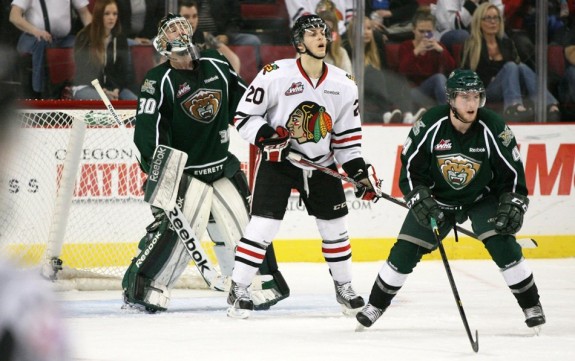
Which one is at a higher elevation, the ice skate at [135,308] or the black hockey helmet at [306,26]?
the black hockey helmet at [306,26]

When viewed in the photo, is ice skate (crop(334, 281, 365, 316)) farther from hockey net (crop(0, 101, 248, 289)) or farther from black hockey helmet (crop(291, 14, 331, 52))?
hockey net (crop(0, 101, 248, 289))

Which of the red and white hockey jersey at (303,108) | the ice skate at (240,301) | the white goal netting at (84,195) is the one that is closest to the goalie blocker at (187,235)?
the ice skate at (240,301)

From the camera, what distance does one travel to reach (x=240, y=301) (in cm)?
430

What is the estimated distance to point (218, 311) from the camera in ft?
15.2

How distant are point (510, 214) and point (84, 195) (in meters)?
2.80

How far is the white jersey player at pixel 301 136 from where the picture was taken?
165 inches

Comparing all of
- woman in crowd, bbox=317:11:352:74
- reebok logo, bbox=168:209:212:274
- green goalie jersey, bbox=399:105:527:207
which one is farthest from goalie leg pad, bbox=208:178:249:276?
woman in crowd, bbox=317:11:352:74

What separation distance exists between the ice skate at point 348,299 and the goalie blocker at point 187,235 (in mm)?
310

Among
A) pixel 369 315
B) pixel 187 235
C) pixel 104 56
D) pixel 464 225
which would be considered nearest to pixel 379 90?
pixel 464 225

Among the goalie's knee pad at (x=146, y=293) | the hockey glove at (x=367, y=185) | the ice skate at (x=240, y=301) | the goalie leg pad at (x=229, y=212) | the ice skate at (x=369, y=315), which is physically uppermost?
the hockey glove at (x=367, y=185)

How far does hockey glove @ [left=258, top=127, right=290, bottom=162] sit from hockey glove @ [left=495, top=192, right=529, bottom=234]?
877mm

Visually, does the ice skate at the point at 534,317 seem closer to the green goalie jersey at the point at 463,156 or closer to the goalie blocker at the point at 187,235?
the green goalie jersey at the point at 463,156

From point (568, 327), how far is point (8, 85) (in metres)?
3.57

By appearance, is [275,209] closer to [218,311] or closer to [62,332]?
[218,311]
